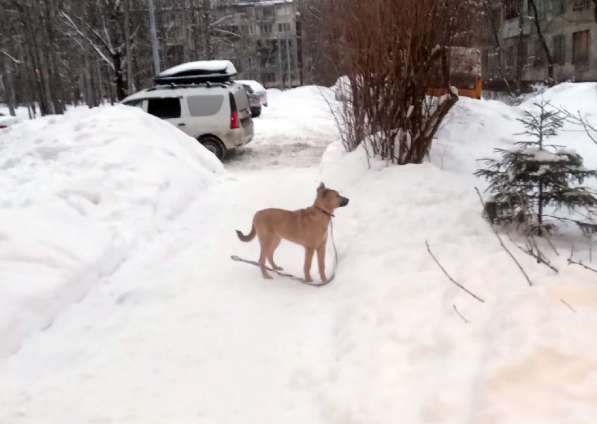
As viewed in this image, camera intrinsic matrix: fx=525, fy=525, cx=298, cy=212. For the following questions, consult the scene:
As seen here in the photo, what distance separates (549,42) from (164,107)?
3132 centimetres

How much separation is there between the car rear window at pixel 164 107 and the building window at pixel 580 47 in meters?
28.2

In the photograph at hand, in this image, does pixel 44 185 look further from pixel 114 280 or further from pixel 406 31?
pixel 406 31

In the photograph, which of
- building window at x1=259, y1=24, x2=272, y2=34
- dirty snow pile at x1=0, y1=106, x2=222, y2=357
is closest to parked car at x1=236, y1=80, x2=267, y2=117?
dirty snow pile at x1=0, y1=106, x2=222, y2=357

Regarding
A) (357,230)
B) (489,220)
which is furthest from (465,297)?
(357,230)

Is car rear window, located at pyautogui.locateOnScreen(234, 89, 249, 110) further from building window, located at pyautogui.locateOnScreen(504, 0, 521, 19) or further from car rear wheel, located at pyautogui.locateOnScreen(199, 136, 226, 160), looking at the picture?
building window, located at pyautogui.locateOnScreen(504, 0, 521, 19)

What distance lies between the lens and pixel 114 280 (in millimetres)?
5438

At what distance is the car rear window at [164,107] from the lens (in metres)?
14.2

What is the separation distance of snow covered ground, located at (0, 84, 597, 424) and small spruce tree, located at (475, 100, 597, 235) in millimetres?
335

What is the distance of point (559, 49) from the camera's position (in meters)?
35.3

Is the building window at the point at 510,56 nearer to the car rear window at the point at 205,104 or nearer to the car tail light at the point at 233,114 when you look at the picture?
the car tail light at the point at 233,114

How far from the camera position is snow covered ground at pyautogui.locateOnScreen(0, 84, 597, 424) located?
2.95 m

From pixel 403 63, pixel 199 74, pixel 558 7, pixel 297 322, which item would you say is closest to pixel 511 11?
pixel 558 7

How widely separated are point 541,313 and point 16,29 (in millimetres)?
42256

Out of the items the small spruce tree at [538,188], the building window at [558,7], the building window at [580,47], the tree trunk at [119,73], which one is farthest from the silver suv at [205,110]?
the building window at [558,7]
